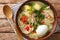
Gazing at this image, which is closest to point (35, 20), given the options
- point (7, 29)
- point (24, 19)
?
point (24, 19)

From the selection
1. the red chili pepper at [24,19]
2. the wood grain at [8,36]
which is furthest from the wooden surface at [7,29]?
the red chili pepper at [24,19]

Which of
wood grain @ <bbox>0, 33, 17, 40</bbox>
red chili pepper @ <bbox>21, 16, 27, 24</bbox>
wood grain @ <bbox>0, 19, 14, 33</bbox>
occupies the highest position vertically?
red chili pepper @ <bbox>21, 16, 27, 24</bbox>

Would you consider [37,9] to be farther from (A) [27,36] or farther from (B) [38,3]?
(A) [27,36]

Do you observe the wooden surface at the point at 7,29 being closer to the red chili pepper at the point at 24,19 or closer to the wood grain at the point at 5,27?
the wood grain at the point at 5,27

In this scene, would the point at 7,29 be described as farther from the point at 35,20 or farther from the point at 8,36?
the point at 35,20

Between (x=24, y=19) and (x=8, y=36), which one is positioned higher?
(x=24, y=19)

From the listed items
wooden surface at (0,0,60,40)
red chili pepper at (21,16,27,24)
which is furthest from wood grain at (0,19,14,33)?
red chili pepper at (21,16,27,24)

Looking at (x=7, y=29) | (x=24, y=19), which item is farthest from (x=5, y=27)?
(x=24, y=19)

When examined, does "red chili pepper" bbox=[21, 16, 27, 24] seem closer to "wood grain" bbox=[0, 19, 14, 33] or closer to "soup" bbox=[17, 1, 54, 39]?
"soup" bbox=[17, 1, 54, 39]
